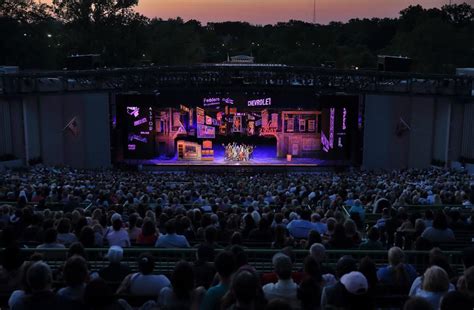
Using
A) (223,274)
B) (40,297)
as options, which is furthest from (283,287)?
(40,297)

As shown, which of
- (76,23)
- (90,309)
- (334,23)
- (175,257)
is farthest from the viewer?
(334,23)

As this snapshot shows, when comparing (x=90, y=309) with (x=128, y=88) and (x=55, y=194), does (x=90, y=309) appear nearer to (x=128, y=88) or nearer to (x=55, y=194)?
(x=55, y=194)

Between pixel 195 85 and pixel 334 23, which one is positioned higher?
pixel 334 23

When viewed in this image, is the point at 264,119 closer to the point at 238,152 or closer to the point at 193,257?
the point at 238,152

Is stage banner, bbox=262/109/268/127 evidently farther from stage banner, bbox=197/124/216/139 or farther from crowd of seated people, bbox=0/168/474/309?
crowd of seated people, bbox=0/168/474/309

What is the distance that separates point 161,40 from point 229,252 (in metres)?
57.8

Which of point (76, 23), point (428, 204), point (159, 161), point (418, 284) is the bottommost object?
point (159, 161)

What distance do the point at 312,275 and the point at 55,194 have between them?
30.7 feet

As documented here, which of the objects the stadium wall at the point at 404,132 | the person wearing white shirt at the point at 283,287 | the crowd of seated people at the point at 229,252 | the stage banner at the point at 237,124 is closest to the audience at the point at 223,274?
the crowd of seated people at the point at 229,252

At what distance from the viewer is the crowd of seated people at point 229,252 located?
4066mm

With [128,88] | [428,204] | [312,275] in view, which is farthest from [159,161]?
[312,275]

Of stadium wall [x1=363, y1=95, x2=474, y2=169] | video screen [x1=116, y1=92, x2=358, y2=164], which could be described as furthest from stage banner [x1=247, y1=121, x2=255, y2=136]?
stadium wall [x1=363, y1=95, x2=474, y2=169]

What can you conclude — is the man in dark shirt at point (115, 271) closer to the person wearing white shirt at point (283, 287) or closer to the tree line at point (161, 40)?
the person wearing white shirt at point (283, 287)

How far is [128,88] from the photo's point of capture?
26328 millimetres
